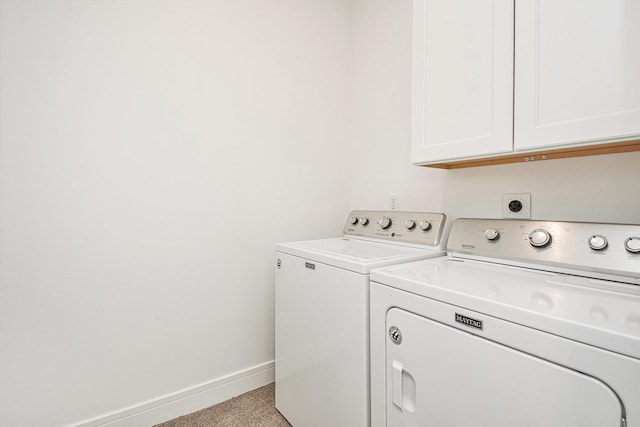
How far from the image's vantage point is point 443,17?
1.29 metres

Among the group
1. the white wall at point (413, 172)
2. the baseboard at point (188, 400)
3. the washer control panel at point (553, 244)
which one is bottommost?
the baseboard at point (188, 400)

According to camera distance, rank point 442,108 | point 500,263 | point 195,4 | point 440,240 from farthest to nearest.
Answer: point 195,4, point 440,240, point 442,108, point 500,263

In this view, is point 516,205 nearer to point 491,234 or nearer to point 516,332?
point 491,234

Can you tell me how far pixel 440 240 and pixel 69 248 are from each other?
1.63m

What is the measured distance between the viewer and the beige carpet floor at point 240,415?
1534mm

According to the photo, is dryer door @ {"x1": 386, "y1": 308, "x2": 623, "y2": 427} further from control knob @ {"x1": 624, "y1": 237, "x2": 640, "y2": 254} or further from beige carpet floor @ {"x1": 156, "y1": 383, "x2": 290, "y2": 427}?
beige carpet floor @ {"x1": 156, "y1": 383, "x2": 290, "y2": 427}

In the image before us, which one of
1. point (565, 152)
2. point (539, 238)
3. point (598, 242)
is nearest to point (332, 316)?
point (539, 238)

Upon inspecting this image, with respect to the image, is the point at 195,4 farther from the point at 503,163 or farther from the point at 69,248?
the point at 503,163

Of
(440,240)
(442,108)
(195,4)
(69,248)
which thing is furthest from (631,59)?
(69,248)

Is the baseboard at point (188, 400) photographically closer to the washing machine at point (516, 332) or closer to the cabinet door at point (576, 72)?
A: the washing machine at point (516, 332)

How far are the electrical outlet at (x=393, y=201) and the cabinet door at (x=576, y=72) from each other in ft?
2.79

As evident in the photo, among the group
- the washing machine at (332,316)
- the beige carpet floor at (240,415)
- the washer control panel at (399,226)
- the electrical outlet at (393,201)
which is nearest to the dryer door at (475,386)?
the washing machine at (332,316)

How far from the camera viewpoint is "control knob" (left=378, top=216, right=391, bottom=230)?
1.69 meters

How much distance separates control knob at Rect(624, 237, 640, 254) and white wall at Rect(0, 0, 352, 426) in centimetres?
149
